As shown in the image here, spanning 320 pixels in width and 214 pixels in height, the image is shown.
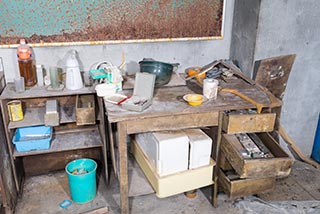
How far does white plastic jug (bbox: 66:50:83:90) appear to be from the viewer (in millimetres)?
2150

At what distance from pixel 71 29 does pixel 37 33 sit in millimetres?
230

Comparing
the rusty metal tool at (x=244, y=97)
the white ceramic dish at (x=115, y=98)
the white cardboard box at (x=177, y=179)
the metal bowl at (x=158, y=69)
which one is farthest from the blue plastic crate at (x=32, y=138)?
the rusty metal tool at (x=244, y=97)

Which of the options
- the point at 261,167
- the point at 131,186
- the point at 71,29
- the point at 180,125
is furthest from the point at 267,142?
the point at 71,29

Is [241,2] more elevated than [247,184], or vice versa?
[241,2]

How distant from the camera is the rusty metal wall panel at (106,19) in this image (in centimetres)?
213

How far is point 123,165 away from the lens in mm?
1899

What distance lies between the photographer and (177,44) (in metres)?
2.48

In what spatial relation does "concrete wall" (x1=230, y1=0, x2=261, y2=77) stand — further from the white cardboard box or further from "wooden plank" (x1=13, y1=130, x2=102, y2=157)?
"wooden plank" (x1=13, y1=130, x2=102, y2=157)

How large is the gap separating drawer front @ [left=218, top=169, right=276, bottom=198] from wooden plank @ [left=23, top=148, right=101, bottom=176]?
1.05 meters

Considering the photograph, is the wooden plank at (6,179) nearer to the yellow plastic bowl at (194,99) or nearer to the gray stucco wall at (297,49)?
the yellow plastic bowl at (194,99)

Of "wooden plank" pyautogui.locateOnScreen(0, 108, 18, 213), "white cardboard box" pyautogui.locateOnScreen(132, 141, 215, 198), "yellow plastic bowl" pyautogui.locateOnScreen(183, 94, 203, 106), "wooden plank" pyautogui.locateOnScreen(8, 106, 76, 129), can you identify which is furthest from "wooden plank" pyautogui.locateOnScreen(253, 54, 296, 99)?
"wooden plank" pyautogui.locateOnScreen(0, 108, 18, 213)

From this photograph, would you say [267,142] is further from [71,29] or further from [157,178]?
[71,29]

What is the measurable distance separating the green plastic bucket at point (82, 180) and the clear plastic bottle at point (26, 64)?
2.15ft

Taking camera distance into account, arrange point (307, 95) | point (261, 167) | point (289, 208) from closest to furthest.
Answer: point (261, 167) → point (289, 208) → point (307, 95)
